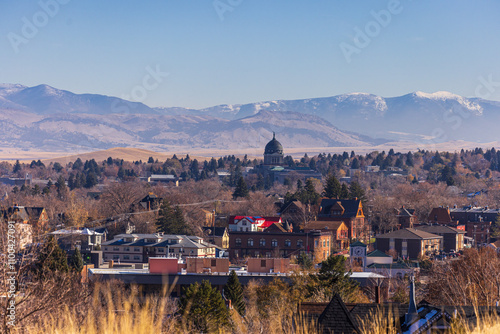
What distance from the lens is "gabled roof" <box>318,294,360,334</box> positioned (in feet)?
56.0

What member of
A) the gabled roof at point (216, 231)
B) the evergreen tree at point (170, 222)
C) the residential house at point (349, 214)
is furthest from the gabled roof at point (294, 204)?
the evergreen tree at point (170, 222)

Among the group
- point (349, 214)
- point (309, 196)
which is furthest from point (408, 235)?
point (309, 196)

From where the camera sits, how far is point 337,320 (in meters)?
17.6

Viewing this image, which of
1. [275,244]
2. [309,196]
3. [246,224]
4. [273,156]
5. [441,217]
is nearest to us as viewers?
[275,244]

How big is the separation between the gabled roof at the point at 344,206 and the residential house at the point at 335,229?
18.6ft

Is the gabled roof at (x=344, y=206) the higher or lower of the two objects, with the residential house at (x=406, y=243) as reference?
higher

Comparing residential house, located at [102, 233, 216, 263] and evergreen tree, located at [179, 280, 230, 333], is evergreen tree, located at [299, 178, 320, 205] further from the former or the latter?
evergreen tree, located at [179, 280, 230, 333]

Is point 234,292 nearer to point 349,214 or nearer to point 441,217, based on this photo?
point 349,214

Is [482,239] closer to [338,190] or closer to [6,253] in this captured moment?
[338,190]

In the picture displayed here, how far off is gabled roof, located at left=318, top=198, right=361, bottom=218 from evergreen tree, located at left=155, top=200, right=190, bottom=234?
52.1 feet

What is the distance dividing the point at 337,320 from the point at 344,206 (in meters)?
70.0

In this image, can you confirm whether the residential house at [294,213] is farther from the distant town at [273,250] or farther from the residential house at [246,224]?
the residential house at [246,224]

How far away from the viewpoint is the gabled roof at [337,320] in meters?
17.1

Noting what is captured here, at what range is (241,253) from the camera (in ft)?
228
